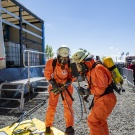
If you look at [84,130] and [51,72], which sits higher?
[51,72]

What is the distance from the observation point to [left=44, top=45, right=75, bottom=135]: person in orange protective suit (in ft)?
14.6

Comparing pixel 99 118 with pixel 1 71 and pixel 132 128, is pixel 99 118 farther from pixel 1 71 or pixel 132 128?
pixel 1 71

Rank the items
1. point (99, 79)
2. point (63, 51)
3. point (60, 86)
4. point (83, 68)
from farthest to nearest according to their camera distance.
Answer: point (60, 86)
point (63, 51)
point (83, 68)
point (99, 79)

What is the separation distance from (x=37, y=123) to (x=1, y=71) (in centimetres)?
281

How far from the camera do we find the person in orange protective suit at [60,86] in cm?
446

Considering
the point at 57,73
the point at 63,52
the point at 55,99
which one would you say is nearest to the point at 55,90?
the point at 55,99

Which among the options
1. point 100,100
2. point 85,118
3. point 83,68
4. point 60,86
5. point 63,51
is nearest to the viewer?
point 100,100

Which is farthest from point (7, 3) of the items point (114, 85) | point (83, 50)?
point (114, 85)

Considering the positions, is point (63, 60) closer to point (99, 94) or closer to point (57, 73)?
point (57, 73)

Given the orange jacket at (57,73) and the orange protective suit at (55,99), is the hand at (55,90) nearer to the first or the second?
the orange protective suit at (55,99)

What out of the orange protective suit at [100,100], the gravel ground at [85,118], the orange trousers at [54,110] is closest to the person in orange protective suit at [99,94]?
the orange protective suit at [100,100]

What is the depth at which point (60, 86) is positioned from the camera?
15.5 feet

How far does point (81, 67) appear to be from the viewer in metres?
3.60

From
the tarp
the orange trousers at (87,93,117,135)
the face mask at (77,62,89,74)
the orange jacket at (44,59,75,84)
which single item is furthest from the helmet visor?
the tarp
